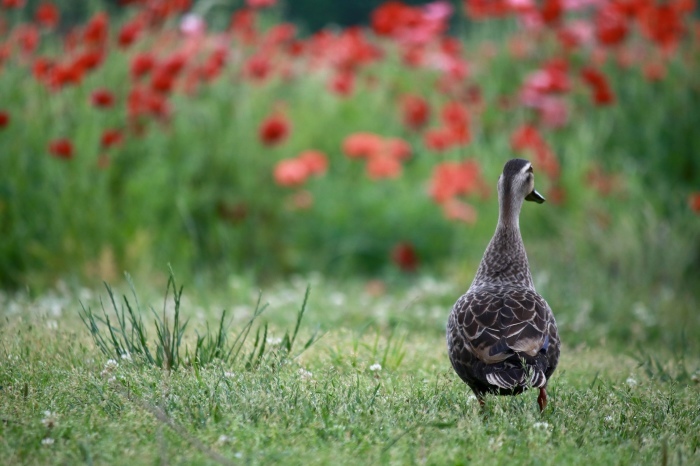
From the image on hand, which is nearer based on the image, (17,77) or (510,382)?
(510,382)

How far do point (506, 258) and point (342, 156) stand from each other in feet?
17.8

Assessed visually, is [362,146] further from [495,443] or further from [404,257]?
[495,443]

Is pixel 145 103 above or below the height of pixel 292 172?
above

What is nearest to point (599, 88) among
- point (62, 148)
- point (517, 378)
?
point (62, 148)

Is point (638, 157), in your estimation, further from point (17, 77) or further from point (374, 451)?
point (374, 451)

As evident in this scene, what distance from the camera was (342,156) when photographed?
31.0 ft

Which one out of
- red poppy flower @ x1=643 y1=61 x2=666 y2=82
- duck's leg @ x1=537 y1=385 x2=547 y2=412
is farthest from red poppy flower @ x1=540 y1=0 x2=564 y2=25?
duck's leg @ x1=537 y1=385 x2=547 y2=412

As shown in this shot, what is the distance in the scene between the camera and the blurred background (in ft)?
22.9

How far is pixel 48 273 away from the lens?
22.5 feet

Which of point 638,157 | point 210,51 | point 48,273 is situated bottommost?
point 638,157

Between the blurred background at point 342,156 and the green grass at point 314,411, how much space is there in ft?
7.03

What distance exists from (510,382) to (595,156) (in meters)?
6.16

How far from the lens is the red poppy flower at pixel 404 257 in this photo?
8.14m

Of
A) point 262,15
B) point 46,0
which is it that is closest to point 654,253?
point 46,0
